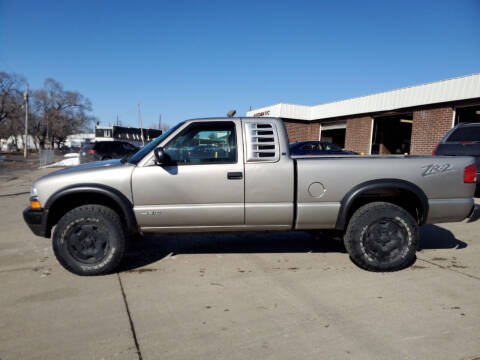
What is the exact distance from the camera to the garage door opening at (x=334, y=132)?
20.7 metres

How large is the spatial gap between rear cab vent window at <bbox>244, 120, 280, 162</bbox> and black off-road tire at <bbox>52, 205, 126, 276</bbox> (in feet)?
5.75

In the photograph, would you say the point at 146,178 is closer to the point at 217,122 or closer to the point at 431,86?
the point at 217,122

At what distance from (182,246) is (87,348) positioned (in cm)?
251

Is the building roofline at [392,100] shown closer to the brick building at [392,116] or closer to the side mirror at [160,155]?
the brick building at [392,116]

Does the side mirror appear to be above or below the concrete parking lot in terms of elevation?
above

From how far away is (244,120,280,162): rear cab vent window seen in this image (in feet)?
12.3

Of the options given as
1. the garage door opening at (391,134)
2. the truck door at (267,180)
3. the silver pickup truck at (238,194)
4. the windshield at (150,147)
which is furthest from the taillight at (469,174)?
the garage door opening at (391,134)

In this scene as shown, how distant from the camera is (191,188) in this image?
365cm

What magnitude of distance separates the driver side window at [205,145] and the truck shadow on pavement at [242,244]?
1200mm

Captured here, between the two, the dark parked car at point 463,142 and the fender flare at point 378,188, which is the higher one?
the dark parked car at point 463,142

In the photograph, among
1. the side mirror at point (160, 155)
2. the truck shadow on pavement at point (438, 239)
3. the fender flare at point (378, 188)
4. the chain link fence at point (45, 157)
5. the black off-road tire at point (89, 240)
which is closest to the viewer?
the side mirror at point (160, 155)

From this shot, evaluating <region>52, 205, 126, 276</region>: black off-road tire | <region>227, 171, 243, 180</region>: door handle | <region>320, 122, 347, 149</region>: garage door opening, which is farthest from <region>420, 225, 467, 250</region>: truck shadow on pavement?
<region>320, 122, 347, 149</region>: garage door opening

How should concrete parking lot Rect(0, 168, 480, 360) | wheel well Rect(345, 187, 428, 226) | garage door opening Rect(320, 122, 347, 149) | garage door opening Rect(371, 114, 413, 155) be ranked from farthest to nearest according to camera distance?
garage door opening Rect(320, 122, 347, 149)
garage door opening Rect(371, 114, 413, 155)
wheel well Rect(345, 187, 428, 226)
concrete parking lot Rect(0, 168, 480, 360)

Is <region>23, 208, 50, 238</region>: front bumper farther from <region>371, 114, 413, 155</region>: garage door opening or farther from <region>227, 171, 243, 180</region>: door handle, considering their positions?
<region>371, 114, 413, 155</region>: garage door opening
